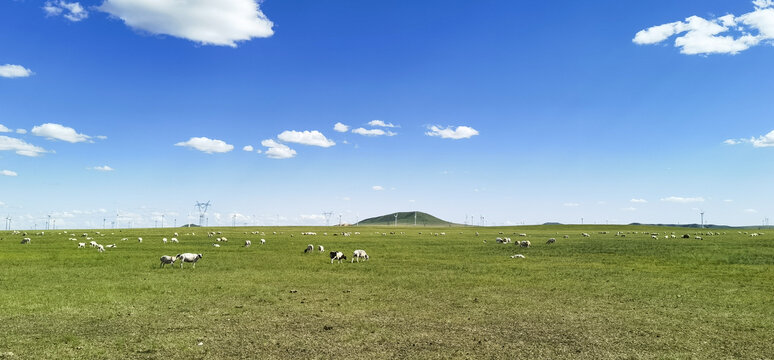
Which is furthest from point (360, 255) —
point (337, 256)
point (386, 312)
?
point (386, 312)

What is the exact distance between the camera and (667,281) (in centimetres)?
3017

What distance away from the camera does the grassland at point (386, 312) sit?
15078 millimetres

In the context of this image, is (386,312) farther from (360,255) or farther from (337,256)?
(360,255)

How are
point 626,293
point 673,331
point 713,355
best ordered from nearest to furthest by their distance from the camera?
1. point 713,355
2. point 673,331
3. point 626,293

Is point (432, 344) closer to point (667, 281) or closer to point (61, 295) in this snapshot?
point (61, 295)

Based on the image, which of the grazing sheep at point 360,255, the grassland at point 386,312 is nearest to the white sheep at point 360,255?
the grazing sheep at point 360,255

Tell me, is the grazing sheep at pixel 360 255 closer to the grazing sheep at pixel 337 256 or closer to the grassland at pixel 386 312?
the grazing sheep at pixel 337 256

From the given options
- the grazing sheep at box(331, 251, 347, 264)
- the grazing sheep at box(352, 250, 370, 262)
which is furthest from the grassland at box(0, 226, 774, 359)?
the grazing sheep at box(352, 250, 370, 262)

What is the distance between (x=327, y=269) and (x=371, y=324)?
62.0 ft

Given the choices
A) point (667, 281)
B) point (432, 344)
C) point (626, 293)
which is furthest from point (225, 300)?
point (667, 281)

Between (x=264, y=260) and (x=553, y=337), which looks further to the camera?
(x=264, y=260)

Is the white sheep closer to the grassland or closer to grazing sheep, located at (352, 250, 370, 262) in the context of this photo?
grazing sheep, located at (352, 250, 370, 262)

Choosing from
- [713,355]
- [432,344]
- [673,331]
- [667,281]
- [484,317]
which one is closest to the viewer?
[713,355]

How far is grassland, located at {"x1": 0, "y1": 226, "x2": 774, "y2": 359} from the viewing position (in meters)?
15.1
